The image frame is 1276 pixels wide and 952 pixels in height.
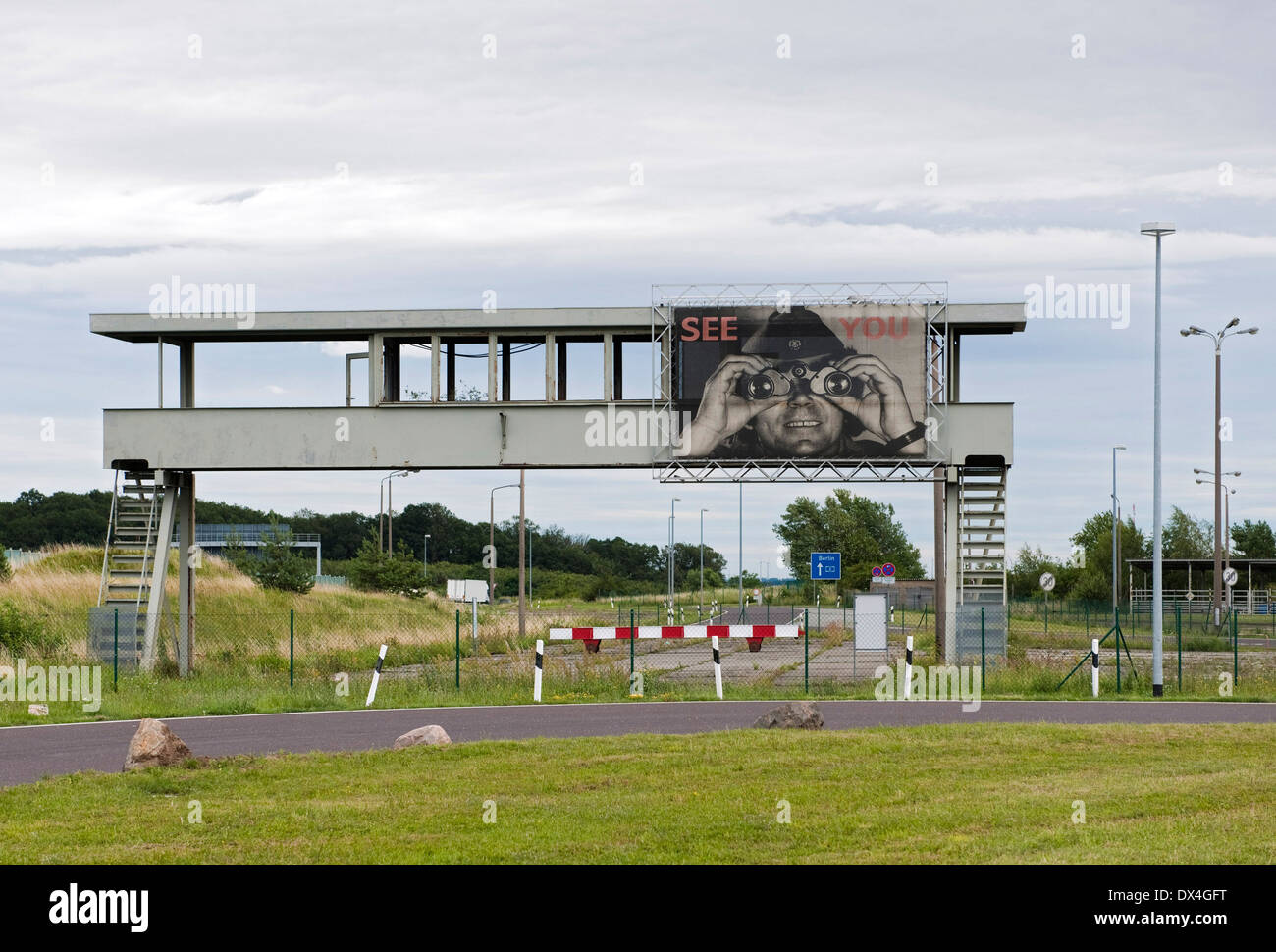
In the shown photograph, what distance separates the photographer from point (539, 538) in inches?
5615

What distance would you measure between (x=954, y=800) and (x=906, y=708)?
11.3 m

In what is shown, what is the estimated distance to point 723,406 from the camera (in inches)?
1262

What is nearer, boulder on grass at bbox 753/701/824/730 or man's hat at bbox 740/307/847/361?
boulder on grass at bbox 753/701/824/730

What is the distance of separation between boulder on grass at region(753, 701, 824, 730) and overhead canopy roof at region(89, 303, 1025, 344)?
47.8ft

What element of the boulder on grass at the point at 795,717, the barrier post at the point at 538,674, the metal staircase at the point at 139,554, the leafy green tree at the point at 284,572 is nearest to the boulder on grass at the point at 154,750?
the boulder on grass at the point at 795,717

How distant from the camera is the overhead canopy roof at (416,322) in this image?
104ft

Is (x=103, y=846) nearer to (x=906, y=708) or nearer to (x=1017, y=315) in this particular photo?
(x=906, y=708)

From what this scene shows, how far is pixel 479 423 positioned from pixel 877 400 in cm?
896

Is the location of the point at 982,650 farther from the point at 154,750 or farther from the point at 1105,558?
the point at 1105,558

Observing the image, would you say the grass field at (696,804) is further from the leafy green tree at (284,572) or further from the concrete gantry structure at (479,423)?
the leafy green tree at (284,572)

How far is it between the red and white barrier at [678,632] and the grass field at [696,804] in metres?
12.1

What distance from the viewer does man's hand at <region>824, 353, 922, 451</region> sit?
104ft

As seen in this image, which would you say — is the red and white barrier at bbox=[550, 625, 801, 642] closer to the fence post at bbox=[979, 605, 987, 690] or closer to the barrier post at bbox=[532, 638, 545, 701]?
the barrier post at bbox=[532, 638, 545, 701]

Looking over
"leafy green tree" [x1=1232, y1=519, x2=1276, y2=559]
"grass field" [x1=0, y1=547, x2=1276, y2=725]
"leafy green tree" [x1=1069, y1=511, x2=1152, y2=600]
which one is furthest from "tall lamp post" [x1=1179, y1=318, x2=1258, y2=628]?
"leafy green tree" [x1=1232, y1=519, x2=1276, y2=559]
